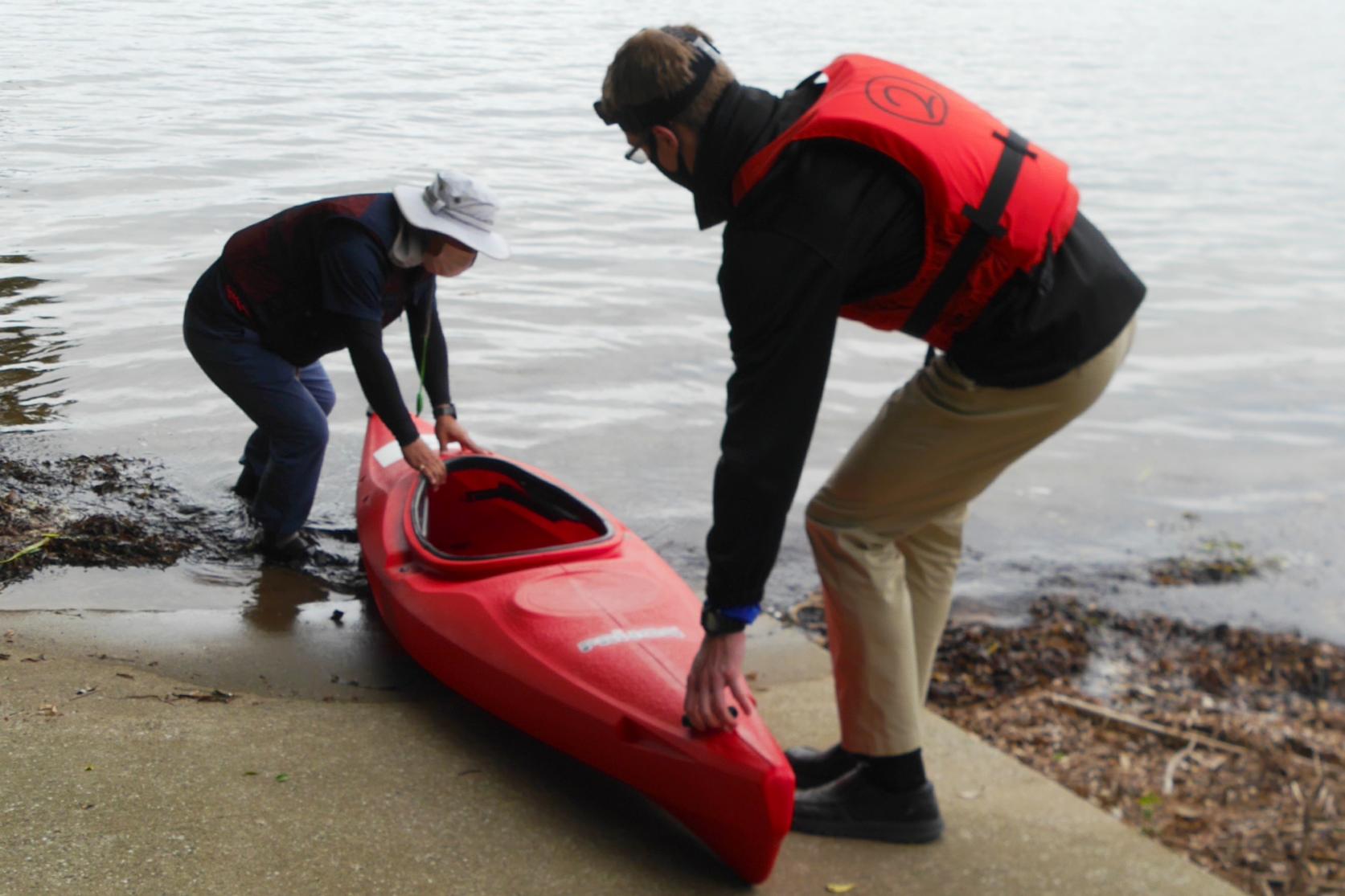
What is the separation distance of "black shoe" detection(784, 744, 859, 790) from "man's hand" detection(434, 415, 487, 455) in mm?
1737

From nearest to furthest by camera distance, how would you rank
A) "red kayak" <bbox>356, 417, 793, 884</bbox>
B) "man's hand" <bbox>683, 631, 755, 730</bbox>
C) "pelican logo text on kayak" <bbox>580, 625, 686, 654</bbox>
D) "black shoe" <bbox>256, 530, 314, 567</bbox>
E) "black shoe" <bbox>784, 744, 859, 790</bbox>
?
"man's hand" <bbox>683, 631, 755, 730</bbox>, "red kayak" <bbox>356, 417, 793, 884</bbox>, "black shoe" <bbox>784, 744, 859, 790</bbox>, "pelican logo text on kayak" <bbox>580, 625, 686, 654</bbox>, "black shoe" <bbox>256, 530, 314, 567</bbox>

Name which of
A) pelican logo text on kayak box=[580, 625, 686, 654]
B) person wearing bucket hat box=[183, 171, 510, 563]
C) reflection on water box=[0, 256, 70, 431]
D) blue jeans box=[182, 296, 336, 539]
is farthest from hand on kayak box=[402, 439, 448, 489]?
reflection on water box=[0, 256, 70, 431]

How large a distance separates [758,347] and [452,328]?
6161mm

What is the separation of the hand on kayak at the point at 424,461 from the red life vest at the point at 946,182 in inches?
75.7

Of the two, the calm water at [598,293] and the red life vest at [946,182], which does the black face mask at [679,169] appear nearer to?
the red life vest at [946,182]

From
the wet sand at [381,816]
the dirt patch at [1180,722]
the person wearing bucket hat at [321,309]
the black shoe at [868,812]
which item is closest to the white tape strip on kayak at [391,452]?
the person wearing bucket hat at [321,309]

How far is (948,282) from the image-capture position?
93.4 inches

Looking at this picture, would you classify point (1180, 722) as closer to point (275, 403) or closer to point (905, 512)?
point (905, 512)

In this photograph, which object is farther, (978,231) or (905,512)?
(905,512)

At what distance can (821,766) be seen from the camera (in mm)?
3045

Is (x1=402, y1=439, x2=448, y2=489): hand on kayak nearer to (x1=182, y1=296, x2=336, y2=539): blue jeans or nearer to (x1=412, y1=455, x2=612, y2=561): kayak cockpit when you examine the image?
(x1=412, y1=455, x2=612, y2=561): kayak cockpit

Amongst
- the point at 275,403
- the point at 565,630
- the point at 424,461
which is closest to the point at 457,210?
the point at 424,461

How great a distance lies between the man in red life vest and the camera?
2.19 m

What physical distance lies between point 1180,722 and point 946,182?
2417 mm
